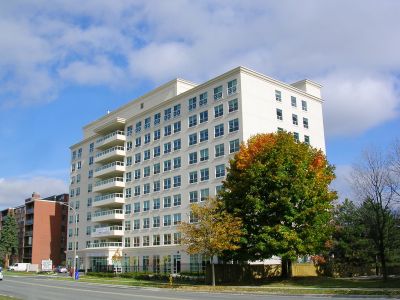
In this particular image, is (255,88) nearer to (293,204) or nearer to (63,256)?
(293,204)

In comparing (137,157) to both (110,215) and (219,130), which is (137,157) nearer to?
(110,215)

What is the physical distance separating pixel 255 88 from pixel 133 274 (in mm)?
28042

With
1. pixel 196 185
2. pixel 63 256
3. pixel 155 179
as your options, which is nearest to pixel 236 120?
pixel 196 185

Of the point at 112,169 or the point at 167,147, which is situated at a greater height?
the point at 167,147

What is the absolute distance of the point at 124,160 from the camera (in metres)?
81.4

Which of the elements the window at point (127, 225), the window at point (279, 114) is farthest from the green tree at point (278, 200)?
the window at point (127, 225)

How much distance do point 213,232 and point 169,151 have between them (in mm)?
31511

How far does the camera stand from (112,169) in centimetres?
8062

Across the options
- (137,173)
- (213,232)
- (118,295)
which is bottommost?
(118,295)

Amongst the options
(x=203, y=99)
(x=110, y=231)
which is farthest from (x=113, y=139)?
(x=203, y=99)

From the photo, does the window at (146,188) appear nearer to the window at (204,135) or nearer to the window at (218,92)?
the window at (204,135)

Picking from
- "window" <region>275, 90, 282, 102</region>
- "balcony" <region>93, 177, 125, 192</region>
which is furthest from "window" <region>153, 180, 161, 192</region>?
"window" <region>275, 90, 282, 102</region>

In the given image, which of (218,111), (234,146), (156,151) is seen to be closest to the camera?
(234,146)

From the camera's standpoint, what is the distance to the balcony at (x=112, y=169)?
80.4 m
